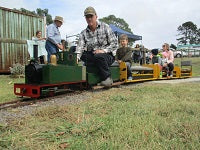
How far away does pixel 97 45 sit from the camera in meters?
6.09

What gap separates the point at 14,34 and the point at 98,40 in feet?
24.1

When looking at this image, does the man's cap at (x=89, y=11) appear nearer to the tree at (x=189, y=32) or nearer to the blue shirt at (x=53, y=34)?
the blue shirt at (x=53, y=34)

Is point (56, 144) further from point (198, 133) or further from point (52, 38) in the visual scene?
point (52, 38)

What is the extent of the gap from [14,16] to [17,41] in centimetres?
118

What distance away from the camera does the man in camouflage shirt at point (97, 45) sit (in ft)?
18.9

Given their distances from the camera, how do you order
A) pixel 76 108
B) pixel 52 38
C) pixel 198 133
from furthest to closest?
pixel 52 38
pixel 76 108
pixel 198 133

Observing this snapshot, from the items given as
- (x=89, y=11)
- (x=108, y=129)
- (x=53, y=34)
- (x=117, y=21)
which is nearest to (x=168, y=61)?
(x=53, y=34)

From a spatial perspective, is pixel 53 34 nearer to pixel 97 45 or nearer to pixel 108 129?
pixel 97 45

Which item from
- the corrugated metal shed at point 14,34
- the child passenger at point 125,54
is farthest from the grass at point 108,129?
the corrugated metal shed at point 14,34

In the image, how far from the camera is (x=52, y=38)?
7.00 meters

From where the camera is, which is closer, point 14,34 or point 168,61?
point 168,61

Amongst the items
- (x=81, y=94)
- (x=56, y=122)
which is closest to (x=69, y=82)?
(x=81, y=94)

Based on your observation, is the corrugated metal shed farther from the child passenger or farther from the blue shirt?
the child passenger

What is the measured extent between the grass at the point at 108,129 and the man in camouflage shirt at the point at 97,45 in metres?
2.29
